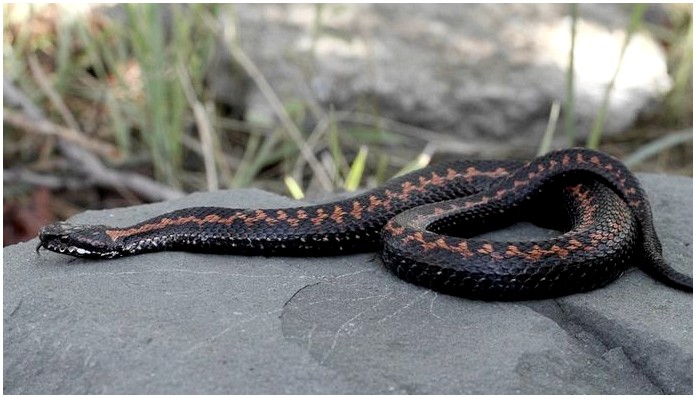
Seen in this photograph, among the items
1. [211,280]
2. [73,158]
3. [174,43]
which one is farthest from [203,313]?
[73,158]

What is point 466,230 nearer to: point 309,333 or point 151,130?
point 309,333

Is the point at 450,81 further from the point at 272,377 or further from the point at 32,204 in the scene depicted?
the point at 272,377

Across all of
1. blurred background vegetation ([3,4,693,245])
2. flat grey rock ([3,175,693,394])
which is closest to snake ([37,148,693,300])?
flat grey rock ([3,175,693,394])

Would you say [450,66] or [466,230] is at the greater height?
[450,66]

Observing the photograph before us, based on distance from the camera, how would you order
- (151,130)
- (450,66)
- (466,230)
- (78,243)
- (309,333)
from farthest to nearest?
(450,66) < (151,130) < (466,230) < (78,243) < (309,333)

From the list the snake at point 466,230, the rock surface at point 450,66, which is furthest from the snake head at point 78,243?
the rock surface at point 450,66

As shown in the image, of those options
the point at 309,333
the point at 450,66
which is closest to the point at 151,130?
the point at 450,66
